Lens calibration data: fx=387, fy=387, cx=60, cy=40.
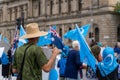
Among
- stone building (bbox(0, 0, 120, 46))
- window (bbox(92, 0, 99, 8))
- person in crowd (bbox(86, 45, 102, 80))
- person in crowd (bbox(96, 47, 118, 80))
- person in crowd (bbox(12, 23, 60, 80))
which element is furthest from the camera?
window (bbox(92, 0, 99, 8))

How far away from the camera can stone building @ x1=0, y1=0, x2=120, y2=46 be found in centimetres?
4453

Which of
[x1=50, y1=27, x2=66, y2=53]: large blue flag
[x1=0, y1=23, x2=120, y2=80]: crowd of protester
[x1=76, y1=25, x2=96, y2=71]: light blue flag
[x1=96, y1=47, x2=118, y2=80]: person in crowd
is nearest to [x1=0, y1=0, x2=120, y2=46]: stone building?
[x1=50, y1=27, x2=66, y2=53]: large blue flag

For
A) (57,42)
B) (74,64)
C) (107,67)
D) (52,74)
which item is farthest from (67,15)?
(107,67)

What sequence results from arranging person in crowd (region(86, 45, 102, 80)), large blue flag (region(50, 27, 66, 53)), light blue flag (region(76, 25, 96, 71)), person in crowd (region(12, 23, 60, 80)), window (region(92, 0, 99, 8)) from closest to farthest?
person in crowd (region(12, 23, 60, 80)), person in crowd (region(86, 45, 102, 80)), light blue flag (region(76, 25, 96, 71)), large blue flag (region(50, 27, 66, 53)), window (region(92, 0, 99, 8))

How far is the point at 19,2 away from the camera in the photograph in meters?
66.8

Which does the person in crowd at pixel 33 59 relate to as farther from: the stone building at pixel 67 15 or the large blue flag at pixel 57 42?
the stone building at pixel 67 15

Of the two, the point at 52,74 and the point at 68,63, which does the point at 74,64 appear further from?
the point at 52,74

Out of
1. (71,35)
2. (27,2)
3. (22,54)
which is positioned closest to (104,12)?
(27,2)

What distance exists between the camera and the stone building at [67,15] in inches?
1753

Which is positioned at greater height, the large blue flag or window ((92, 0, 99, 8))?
window ((92, 0, 99, 8))

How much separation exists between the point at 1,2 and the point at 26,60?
69209mm

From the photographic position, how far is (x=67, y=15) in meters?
52.4

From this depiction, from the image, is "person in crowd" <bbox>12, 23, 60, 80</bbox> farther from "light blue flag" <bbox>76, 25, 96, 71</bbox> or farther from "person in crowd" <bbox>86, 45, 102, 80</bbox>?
"light blue flag" <bbox>76, 25, 96, 71</bbox>

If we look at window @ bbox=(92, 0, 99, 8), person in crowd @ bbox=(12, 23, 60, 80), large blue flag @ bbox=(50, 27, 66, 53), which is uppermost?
window @ bbox=(92, 0, 99, 8)
